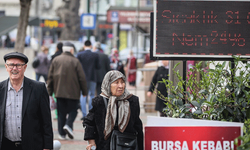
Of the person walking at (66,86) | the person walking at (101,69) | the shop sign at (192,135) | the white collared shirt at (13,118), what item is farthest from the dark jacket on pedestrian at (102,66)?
the shop sign at (192,135)

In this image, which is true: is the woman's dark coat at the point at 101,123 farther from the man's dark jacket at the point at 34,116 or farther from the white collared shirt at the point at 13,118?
the white collared shirt at the point at 13,118

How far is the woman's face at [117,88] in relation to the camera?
416 cm

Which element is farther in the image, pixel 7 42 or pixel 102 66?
pixel 7 42

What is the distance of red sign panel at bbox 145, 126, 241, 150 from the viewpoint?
3129 millimetres

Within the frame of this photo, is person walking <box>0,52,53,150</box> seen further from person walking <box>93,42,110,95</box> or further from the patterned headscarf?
person walking <box>93,42,110,95</box>

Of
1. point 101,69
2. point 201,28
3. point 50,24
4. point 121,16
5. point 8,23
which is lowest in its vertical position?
point 101,69

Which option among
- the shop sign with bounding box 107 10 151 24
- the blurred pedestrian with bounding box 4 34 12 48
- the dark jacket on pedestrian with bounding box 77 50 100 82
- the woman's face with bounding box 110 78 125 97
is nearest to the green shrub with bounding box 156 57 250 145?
the woman's face with bounding box 110 78 125 97

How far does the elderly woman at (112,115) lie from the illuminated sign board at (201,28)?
0.49 m

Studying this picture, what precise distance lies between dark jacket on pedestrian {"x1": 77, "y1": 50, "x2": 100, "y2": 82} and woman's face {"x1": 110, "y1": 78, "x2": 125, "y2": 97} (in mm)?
5707

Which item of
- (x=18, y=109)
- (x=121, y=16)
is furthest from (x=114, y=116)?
(x=121, y=16)

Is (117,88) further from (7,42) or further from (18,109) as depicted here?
(7,42)

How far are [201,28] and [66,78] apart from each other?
4199 millimetres

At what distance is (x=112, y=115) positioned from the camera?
13.2ft

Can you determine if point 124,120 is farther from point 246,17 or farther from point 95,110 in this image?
point 246,17
